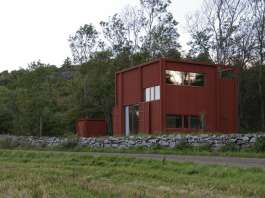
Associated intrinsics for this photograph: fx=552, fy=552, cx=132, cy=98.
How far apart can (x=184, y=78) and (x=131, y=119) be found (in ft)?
18.9

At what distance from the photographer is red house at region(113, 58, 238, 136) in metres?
38.8

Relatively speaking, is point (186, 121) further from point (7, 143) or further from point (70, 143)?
point (7, 143)

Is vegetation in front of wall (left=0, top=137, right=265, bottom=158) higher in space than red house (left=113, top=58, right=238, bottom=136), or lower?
lower

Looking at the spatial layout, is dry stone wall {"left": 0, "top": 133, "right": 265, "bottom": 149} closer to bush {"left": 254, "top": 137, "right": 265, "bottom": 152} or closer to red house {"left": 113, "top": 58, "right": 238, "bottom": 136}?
bush {"left": 254, "top": 137, "right": 265, "bottom": 152}

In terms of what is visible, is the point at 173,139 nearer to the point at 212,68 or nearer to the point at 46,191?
the point at 212,68

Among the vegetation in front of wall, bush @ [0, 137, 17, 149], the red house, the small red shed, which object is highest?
the red house

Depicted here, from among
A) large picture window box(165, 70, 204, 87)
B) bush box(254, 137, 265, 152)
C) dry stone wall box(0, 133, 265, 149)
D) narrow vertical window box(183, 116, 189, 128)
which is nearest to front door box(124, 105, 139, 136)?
narrow vertical window box(183, 116, 189, 128)

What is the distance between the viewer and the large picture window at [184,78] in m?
39.2

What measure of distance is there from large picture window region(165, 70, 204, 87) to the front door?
13.4 feet

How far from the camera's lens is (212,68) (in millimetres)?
41094

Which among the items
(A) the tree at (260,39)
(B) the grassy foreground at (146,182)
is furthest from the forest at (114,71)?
(B) the grassy foreground at (146,182)

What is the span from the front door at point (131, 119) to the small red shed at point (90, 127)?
7.49m

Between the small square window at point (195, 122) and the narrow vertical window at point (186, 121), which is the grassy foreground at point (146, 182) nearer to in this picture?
the narrow vertical window at point (186, 121)

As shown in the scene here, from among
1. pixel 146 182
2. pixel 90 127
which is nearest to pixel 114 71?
pixel 90 127
